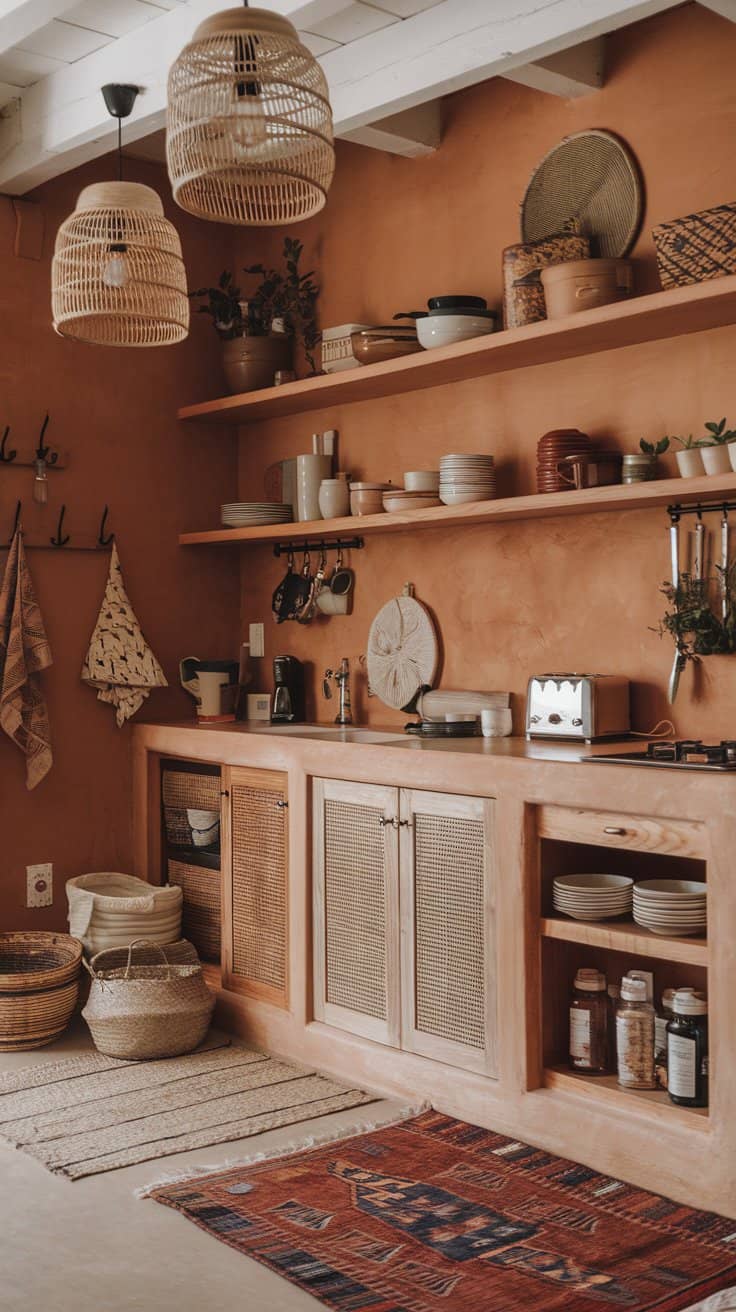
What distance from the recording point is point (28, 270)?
4727mm

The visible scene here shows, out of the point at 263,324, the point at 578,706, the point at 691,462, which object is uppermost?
the point at 263,324

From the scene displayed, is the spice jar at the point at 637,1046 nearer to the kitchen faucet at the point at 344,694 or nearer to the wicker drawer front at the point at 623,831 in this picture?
the wicker drawer front at the point at 623,831

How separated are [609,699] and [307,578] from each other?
5.23 feet

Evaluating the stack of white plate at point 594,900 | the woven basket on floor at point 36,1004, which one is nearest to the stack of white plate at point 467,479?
A: the stack of white plate at point 594,900

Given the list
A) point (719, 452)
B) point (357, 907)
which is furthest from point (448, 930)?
point (719, 452)

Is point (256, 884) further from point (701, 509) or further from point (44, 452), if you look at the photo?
point (701, 509)

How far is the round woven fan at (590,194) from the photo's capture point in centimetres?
378

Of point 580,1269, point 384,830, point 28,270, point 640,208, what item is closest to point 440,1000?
point 384,830

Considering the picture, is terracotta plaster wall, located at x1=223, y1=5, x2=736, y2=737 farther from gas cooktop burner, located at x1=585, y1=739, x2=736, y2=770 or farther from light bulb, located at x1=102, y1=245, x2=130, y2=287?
light bulb, located at x1=102, y1=245, x2=130, y2=287

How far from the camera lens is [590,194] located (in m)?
3.89

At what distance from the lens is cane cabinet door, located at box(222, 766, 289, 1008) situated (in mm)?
4238

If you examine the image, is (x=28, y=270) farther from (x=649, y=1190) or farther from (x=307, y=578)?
(x=649, y=1190)

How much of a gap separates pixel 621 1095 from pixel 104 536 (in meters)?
2.78

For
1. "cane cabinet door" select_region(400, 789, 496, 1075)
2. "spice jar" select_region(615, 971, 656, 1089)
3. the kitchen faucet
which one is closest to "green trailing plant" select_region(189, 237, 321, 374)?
the kitchen faucet
